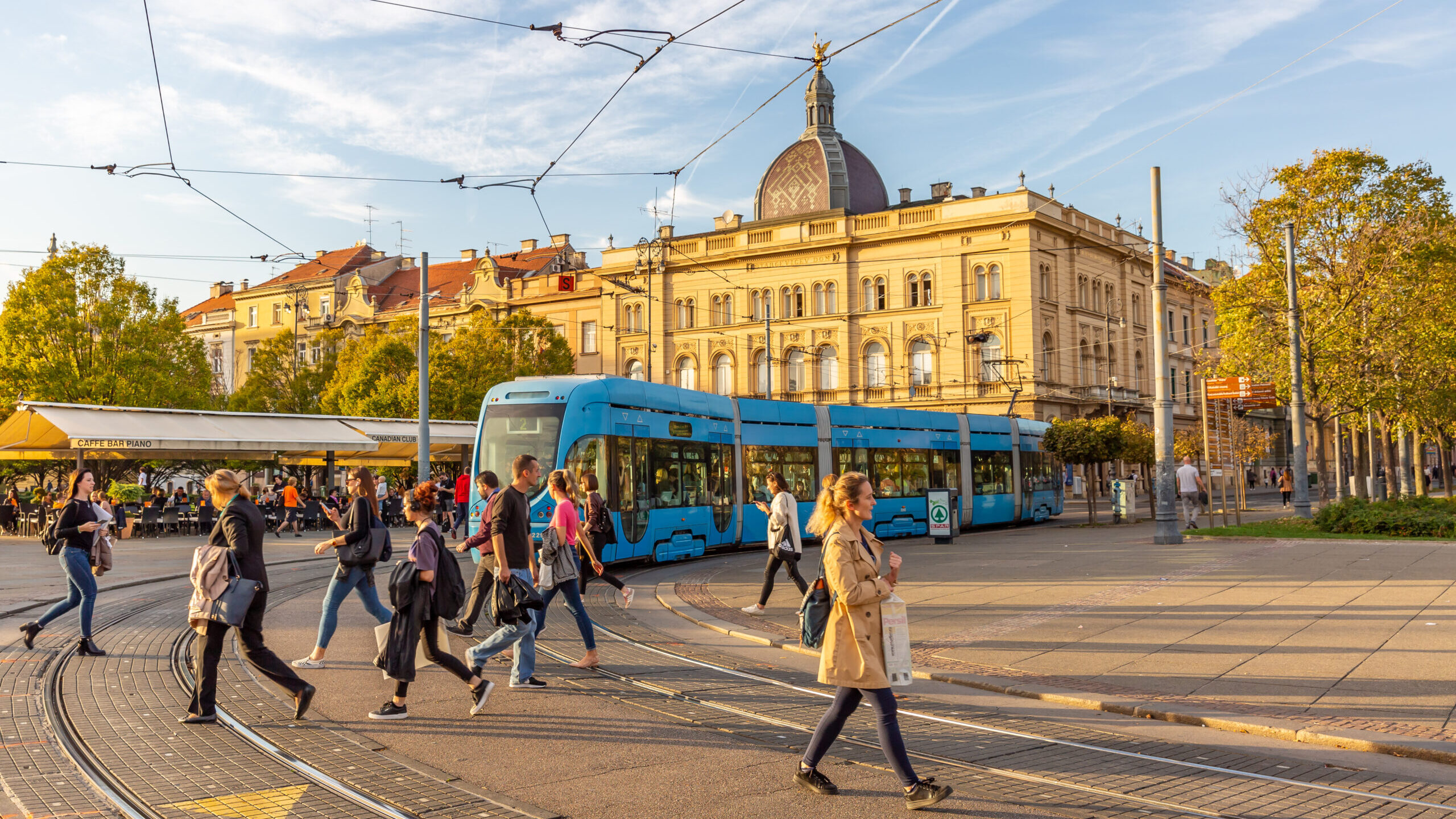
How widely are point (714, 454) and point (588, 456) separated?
421cm

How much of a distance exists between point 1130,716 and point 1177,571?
31.5 ft

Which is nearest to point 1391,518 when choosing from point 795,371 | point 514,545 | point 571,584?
point 571,584

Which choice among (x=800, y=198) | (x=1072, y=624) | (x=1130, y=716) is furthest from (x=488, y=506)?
(x=800, y=198)

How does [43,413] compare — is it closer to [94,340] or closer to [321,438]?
[321,438]

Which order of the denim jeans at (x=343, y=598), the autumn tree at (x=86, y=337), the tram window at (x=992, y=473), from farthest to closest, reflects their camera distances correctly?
the autumn tree at (x=86, y=337) → the tram window at (x=992, y=473) → the denim jeans at (x=343, y=598)

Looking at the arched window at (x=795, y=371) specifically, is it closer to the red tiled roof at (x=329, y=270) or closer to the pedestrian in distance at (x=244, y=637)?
the red tiled roof at (x=329, y=270)

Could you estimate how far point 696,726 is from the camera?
748 centimetres

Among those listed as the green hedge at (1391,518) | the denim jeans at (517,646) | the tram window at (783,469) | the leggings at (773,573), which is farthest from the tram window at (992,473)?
the denim jeans at (517,646)

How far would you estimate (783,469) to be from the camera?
960 inches

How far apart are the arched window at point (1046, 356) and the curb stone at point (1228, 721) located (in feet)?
172

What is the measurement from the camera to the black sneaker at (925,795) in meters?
5.59

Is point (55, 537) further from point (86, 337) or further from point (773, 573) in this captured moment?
point (86, 337)

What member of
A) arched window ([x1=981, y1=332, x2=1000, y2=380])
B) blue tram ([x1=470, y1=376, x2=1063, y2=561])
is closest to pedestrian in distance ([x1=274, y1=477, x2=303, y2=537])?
blue tram ([x1=470, y1=376, x2=1063, y2=561])

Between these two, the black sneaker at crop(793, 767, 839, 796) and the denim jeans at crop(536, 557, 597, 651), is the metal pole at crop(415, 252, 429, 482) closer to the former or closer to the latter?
the denim jeans at crop(536, 557, 597, 651)
